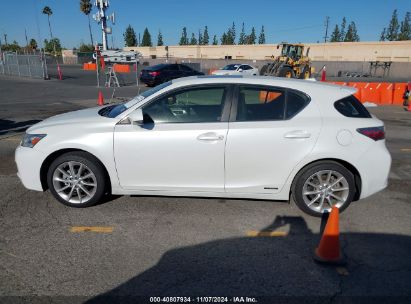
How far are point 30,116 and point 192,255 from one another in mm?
9507

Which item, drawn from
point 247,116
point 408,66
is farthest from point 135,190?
point 408,66

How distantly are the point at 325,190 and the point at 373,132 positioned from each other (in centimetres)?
90

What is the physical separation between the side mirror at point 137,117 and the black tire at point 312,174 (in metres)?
2.00

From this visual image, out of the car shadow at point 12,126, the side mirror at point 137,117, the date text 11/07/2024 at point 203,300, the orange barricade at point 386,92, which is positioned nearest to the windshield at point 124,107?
the side mirror at point 137,117

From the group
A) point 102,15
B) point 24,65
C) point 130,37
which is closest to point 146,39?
point 130,37

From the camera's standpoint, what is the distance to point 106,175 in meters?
4.13

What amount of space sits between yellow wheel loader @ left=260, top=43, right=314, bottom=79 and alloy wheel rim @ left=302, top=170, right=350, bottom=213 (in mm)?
19692

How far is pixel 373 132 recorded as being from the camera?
3957 mm

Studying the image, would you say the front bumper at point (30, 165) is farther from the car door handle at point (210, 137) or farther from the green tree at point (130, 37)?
the green tree at point (130, 37)

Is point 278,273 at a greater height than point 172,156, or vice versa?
point 172,156

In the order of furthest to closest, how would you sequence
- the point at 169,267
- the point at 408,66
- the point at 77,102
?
the point at 408,66
the point at 77,102
the point at 169,267

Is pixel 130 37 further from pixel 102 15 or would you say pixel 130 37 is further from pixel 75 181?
pixel 75 181

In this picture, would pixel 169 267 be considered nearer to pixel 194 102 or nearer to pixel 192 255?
pixel 192 255

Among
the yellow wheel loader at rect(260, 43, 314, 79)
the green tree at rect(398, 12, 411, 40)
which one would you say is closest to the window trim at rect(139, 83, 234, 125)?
the yellow wheel loader at rect(260, 43, 314, 79)
